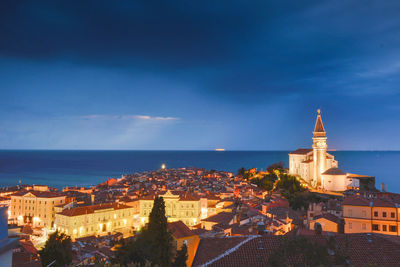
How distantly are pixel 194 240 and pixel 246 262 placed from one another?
7.96m

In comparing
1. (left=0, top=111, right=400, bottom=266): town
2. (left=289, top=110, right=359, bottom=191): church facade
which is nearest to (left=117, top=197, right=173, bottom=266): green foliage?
(left=0, top=111, right=400, bottom=266): town

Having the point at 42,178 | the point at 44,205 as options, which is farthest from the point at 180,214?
the point at 42,178

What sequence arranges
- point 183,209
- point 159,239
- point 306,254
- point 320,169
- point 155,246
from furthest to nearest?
point 320,169 < point 183,209 < point 159,239 < point 155,246 < point 306,254

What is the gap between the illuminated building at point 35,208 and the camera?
44094mm

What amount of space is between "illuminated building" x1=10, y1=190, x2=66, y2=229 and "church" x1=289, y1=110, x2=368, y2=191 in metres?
43.9

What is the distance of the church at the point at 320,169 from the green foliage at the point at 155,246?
4298 cm

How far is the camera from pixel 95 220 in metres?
38.7

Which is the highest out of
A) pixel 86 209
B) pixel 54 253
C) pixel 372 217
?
pixel 372 217

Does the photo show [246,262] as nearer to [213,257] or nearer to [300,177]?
[213,257]

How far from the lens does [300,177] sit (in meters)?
61.7

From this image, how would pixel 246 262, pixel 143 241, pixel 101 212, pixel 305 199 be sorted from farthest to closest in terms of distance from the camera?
pixel 305 199 < pixel 101 212 < pixel 143 241 < pixel 246 262

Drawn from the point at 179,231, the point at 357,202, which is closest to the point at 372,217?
the point at 357,202

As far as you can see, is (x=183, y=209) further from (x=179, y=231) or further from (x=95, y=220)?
Answer: (x=179, y=231)

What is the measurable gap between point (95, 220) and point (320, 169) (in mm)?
40695
